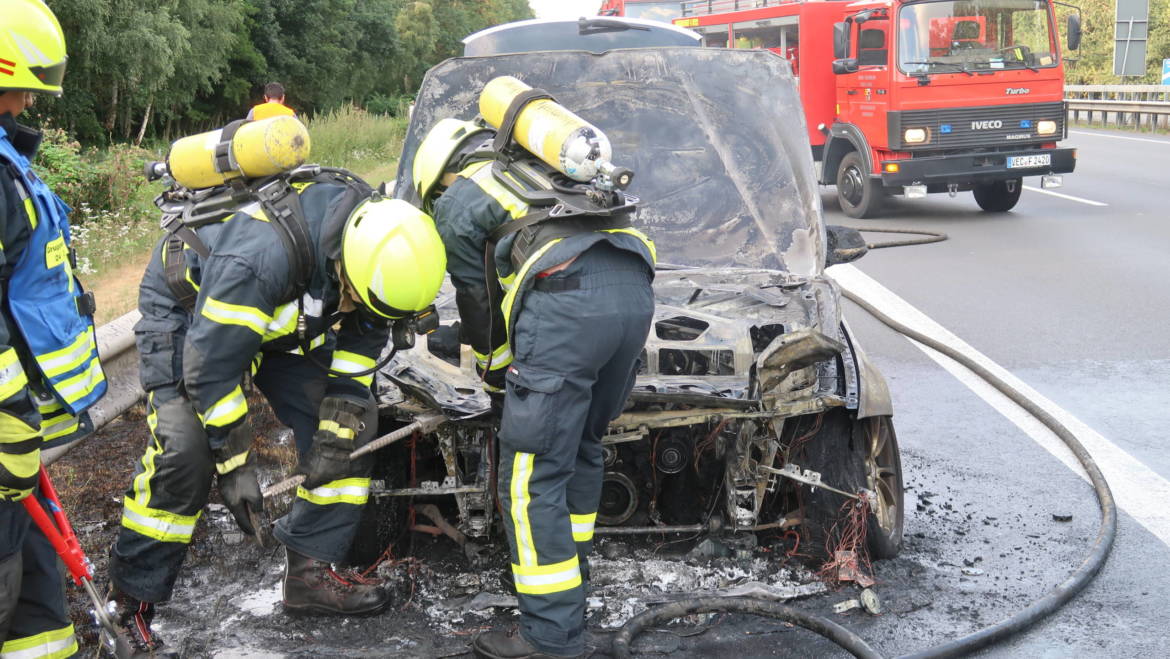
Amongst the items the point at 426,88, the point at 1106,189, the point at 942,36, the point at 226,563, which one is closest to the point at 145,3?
the point at 942,36

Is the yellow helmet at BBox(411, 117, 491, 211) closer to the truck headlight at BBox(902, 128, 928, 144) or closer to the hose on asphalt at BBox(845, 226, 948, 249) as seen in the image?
the hose on asphalt at BBox(845, 226, 948, 249)

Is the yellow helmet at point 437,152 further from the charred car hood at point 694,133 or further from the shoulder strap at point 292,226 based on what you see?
the charred car hood at point 694,133

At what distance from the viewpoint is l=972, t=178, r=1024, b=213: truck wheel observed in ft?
43.0

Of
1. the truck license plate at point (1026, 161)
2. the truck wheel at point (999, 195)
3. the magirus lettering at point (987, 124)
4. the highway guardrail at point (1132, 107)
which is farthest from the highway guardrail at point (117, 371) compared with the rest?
the highway guardrail at point (1132, 107)

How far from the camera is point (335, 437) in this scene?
3705mm

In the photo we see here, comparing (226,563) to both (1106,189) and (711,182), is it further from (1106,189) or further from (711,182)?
(1106,189)

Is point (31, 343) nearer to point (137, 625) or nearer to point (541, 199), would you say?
point (137, 625)

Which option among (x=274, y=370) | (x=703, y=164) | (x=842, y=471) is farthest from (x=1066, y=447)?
(x=274, y=370)

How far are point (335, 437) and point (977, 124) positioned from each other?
10.0 m

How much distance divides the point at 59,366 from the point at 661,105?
3.11m

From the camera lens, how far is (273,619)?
151 inches

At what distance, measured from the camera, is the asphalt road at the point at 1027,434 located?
150 inches

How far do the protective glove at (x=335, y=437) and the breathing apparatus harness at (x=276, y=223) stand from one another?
105 mm

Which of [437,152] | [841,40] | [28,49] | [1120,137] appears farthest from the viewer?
[1120,137]
